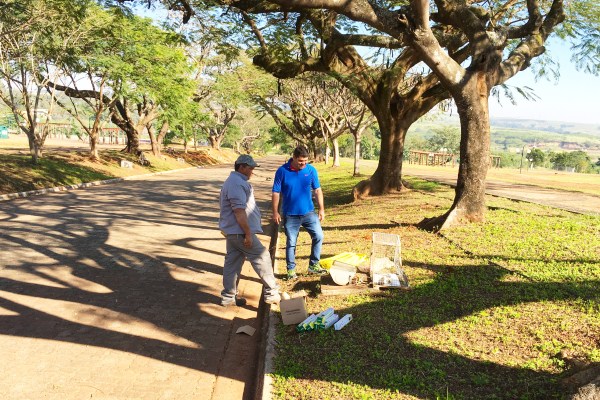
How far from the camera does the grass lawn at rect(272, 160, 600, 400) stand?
3570mm

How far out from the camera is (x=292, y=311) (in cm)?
487

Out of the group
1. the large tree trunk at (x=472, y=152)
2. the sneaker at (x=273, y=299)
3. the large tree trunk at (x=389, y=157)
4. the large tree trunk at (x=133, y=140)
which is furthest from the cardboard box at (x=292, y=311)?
Answer: the large tree trunk at (x=133, y=140)

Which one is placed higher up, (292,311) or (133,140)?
(133,140)

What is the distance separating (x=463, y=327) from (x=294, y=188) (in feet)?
9.96

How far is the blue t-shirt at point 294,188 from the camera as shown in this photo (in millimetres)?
6418

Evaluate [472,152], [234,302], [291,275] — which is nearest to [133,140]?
[472,152]

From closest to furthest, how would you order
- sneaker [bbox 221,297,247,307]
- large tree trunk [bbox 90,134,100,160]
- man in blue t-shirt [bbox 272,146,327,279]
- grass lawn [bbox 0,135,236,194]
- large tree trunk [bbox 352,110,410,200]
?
sneaker [bbox 221,297,247,307] < man in blue t-shirt [bbox 272,146,327,279] < large tree trunk [bbox 352,110,410,200] < grass lawn [bbox 0,135,236,194] < large tree trunk [bbox 90,134,100,160]

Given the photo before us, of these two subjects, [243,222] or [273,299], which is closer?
[243,222]

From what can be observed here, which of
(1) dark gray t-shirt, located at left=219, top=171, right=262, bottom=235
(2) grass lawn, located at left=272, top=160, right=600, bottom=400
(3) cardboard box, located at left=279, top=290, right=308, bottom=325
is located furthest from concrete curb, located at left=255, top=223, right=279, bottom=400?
(1) dark gray t-shirt, located at left=219, top=171, right=262, bottom=235

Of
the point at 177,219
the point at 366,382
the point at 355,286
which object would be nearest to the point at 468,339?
the point at 366,382

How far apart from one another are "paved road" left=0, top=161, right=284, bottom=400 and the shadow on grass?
689 millimetres

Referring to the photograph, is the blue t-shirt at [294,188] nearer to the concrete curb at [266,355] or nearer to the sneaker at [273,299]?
the sneaker at [273,299]

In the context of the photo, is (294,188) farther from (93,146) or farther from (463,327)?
(93,146)

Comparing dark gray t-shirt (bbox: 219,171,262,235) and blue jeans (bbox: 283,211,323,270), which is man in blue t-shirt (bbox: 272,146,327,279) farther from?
dark gray t-shirt (bbox: 219,171,262,235)
